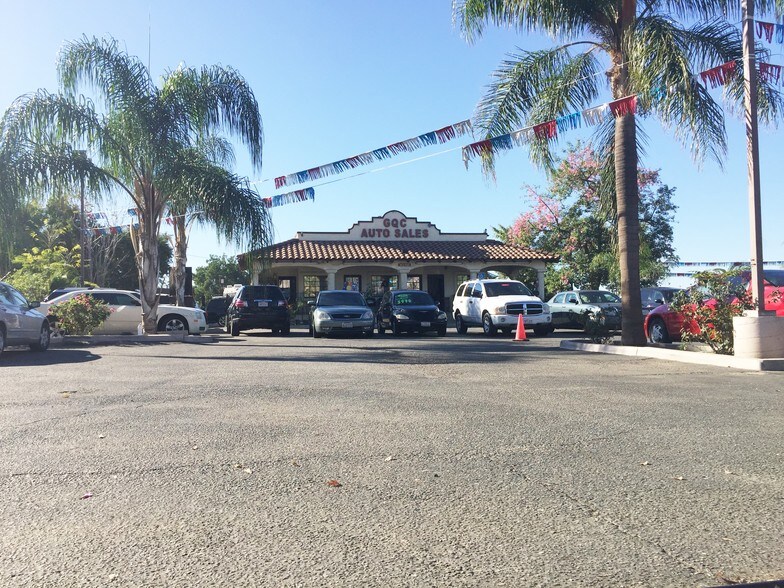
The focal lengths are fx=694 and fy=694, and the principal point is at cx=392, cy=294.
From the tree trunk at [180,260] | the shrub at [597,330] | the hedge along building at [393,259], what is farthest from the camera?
the hedge along building at [393,259]

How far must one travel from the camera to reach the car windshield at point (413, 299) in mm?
22230

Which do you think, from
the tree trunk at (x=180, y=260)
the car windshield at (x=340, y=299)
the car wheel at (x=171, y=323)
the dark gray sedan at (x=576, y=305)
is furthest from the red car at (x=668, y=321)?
the tree trunk at (x=180, y=260)

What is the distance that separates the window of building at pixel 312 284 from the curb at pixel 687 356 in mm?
21013

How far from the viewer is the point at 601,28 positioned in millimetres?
15102

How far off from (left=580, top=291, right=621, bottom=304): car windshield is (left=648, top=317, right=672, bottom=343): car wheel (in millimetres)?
5267

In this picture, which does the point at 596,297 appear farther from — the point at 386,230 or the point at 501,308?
the point at 386,230

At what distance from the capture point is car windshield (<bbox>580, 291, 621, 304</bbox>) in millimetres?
21973

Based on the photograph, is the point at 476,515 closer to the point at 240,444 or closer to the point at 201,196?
the point at 240,444

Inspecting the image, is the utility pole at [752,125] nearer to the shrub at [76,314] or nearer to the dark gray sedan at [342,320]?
the dark gray sedan at [342,320]

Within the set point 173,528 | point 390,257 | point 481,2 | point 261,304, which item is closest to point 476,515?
point 173,528

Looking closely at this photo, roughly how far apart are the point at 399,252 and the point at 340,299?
12967mm

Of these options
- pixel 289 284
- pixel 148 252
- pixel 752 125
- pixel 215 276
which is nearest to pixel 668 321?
pixel 752 125

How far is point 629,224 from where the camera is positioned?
14.8 meters

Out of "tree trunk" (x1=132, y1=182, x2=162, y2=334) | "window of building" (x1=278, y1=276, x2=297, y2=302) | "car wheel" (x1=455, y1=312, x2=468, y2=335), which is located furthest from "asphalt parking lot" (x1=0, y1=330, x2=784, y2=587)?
"window of building" (x1=278, y1=276, x2=297, y2=302)
